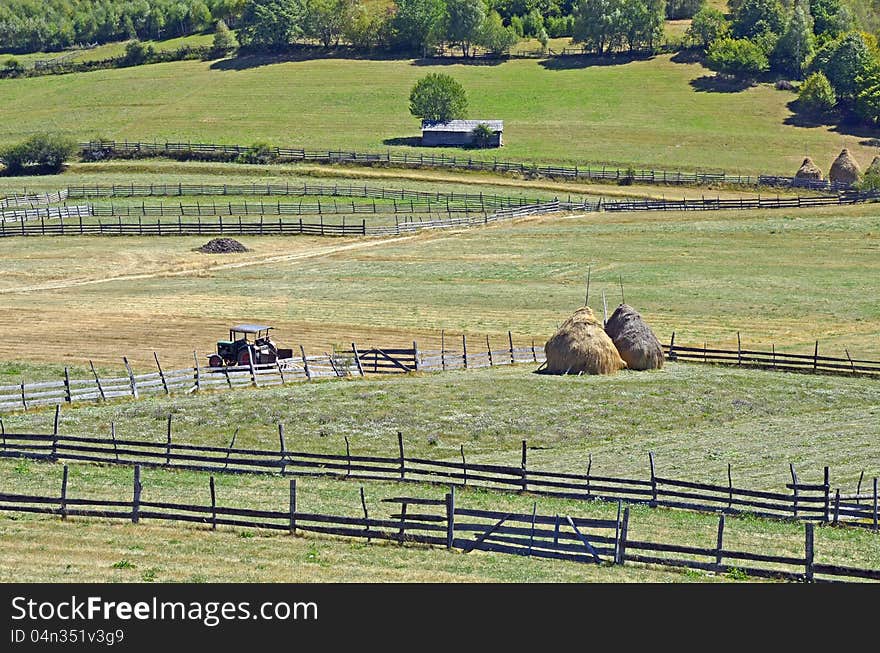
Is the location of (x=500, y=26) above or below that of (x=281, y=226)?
above

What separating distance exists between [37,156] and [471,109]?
156 feet

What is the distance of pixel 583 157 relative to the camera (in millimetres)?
121688

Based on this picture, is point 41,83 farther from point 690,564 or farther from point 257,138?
point 690,564

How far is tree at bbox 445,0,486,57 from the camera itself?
6585 inches

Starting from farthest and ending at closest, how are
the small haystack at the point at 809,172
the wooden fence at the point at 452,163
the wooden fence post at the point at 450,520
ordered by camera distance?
the wooden fence at the point at 452,163
the small haystack at the point at 809,172
the wooden fence post at the point at 450,520

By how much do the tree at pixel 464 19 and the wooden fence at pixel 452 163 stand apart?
1946 inches

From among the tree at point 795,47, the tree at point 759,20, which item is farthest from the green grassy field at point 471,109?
the tree at point 759,20

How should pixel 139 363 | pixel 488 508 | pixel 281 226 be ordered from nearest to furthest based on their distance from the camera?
1. pixel 488 508
2. pixel 139 363
3. pixel 281 226

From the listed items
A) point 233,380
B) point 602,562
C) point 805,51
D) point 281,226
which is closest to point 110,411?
point 233,380

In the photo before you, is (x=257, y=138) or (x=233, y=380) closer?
(x=233, y=380)

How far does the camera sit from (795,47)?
152 m

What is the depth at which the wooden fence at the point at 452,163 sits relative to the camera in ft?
363

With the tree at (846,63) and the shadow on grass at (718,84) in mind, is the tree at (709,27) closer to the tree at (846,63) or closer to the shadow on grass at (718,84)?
the shadow on grass at (718,84)

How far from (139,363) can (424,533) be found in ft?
74.4
